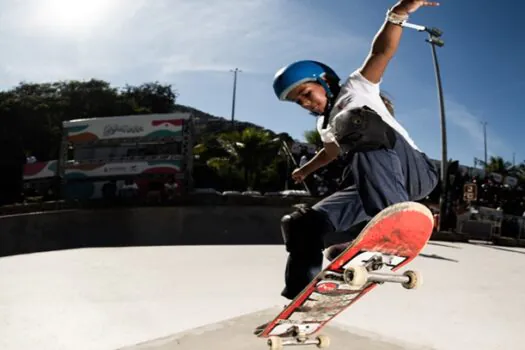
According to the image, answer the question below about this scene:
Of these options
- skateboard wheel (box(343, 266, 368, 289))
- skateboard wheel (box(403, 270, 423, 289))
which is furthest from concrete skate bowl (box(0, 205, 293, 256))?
skateboard wheel (box(343, 266, 368, 289))

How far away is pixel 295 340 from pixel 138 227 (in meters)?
14.7

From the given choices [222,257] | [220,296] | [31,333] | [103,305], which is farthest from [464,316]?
[222,257]

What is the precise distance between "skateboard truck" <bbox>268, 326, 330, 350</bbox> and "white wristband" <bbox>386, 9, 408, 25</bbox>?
2191mm

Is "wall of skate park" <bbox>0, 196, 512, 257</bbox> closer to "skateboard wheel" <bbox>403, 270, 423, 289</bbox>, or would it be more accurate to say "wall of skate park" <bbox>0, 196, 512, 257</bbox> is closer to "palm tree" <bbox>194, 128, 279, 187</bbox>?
"palm tree" <bbox>194, 128, 279, 187</bbox>

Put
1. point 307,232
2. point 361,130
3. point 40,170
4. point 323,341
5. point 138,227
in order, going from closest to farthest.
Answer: point 361,130, point 307,232, point 323,341, point 138,227, point 40,170

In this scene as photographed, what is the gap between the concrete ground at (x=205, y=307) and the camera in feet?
12.0

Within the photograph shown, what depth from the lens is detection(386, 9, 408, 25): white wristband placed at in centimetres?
212

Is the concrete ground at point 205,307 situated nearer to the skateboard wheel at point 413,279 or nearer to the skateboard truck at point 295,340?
the skateboard truck at point 295,340

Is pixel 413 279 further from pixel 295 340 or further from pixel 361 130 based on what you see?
pixel 361 130

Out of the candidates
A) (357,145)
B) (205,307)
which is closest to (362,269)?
(357,145)

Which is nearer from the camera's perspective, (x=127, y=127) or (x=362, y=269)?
(x=362, y=269)

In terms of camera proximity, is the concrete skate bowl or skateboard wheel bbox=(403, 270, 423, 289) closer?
skateboard wheel bbox=(403, 270, 423, 289)

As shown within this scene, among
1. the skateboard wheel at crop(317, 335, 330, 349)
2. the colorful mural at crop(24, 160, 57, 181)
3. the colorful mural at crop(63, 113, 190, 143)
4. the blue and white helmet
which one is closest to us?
the blue and white helmet

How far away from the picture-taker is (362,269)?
2.22 meters
